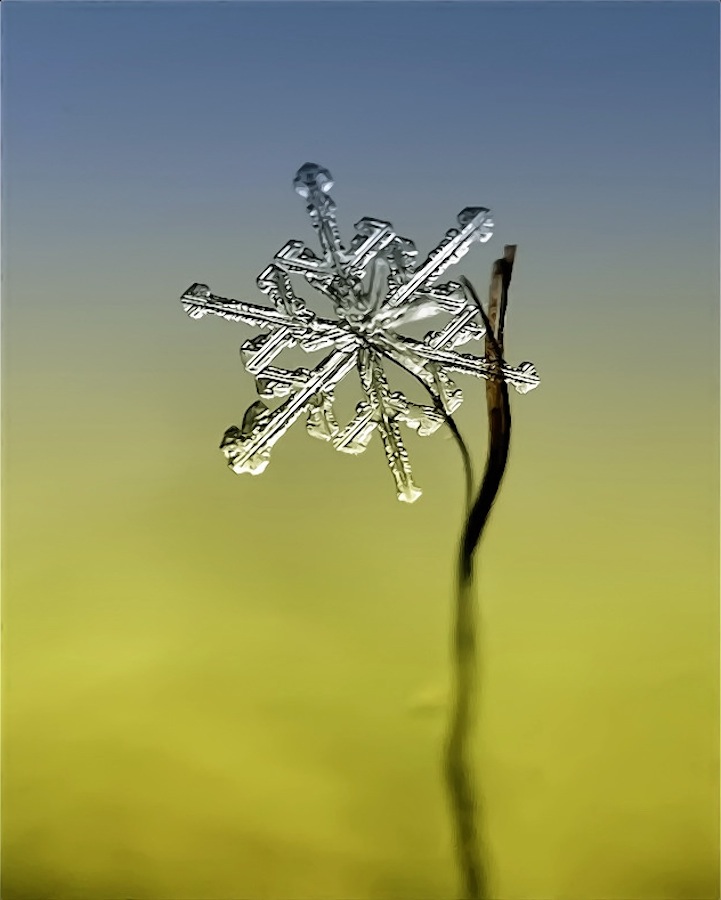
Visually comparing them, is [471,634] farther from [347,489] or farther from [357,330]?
[357,330]

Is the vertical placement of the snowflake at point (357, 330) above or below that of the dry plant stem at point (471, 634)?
above

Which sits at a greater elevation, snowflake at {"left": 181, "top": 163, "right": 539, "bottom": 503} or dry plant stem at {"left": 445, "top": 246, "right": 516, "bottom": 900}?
snowflake at {"left": 181, "top": 163, "right": 539, "bottom": 503}
